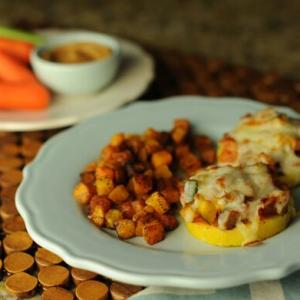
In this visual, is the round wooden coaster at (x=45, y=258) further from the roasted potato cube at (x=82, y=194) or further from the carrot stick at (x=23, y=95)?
the carrot stick at (x=23, y=95)

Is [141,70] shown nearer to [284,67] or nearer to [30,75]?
[30,75]

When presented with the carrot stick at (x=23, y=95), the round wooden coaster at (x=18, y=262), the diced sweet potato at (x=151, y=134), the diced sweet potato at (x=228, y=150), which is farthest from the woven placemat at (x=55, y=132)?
the diced sweet potato at (x=228, y=150)

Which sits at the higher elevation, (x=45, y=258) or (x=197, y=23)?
(x=45, y=258)

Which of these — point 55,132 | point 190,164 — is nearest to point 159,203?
point 190,164

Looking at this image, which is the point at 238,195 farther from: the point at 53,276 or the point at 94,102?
the point at 94,102

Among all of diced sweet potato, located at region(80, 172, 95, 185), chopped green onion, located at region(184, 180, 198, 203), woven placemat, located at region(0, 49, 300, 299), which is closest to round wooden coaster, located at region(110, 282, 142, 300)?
woven placemat, located at region(0, 49, 300, 299)
